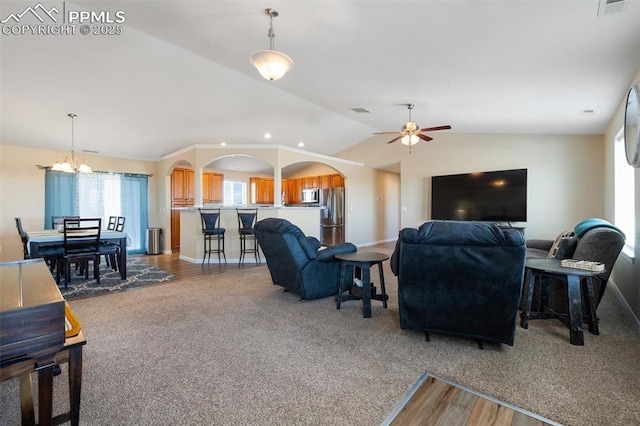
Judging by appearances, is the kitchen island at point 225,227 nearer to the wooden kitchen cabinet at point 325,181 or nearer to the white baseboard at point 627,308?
the wooden kitchen cabinet at point 325,181

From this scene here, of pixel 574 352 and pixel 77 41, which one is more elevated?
pixel 77 41

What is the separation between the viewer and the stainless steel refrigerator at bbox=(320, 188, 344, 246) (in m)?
7.82

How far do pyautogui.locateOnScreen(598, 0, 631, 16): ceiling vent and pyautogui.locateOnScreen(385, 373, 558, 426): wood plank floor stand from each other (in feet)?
8.45

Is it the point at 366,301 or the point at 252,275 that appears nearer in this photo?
the point at 366,301

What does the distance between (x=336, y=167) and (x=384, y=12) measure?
17.5 feet

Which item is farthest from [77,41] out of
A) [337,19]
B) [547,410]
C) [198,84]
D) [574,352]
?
[574,352]

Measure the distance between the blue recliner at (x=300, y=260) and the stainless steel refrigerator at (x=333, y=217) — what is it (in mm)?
4221

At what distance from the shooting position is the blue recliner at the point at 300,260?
3.27 metres

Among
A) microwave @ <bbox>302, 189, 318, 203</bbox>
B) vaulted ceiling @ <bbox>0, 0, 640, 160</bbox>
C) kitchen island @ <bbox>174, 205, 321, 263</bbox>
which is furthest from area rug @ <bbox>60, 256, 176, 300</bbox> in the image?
microwave @ <bbox>302, 189, 318, 203</bbox>

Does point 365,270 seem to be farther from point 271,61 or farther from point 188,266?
point 188,266

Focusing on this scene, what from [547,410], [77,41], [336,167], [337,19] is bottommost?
[547,410]

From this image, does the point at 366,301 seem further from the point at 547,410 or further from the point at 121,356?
the point at 121,356

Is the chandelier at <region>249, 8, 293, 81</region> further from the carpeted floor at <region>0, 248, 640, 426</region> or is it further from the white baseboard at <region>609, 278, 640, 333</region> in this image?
the white baseboard at <region>609, 278, 640, 333</region>

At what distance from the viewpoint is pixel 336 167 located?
768 centimetres
